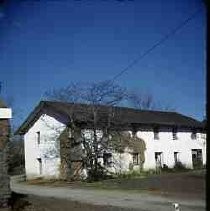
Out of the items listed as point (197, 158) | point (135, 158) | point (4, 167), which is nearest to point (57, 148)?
point (135, 158)

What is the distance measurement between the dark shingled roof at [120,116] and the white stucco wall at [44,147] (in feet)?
2.86

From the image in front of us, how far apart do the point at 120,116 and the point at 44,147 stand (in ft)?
Result: 24.2

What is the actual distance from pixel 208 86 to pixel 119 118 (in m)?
32.6

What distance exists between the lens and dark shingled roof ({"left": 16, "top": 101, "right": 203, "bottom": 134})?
32.8m

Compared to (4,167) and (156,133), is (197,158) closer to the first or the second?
(156,133)

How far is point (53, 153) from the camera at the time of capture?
3566cm

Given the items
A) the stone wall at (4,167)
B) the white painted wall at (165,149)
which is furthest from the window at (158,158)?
the stone wall at (4,167)

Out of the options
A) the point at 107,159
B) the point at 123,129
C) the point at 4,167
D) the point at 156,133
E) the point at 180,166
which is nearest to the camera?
the point at 4,167

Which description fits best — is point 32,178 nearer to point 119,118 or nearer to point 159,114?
point 119,118

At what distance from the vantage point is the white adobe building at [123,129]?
114 ft

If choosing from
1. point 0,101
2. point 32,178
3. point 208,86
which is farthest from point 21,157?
point 208,86

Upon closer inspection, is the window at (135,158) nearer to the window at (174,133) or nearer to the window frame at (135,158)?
the window frame at (135,158)

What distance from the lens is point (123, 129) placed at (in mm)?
35812

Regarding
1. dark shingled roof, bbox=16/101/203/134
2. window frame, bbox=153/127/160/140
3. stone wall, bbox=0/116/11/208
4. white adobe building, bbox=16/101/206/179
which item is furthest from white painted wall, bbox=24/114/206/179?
stone wall, bbox=0/116/11/208
